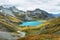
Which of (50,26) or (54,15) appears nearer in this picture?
(50,26)

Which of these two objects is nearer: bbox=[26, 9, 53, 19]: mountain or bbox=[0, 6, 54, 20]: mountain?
bbox=[26, 9, 53, 19]: mountain

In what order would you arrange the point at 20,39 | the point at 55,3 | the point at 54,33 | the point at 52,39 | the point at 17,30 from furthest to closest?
the point at 55,3, the point at 17,30, the point at 54,33, the point at 20,39, the point at 52,39

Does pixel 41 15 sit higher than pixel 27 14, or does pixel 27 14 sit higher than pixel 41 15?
pixel 27 14

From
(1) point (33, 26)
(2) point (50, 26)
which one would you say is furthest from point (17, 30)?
(2) point (50, 26)

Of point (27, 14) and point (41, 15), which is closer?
point (41, 15)

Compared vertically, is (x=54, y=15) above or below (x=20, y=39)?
above

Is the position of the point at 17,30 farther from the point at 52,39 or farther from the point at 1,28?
the point at 52,39

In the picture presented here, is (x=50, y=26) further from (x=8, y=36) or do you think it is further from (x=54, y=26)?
(x=8, y=36)

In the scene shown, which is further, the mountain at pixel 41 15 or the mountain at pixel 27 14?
the mountain at pixel 27 14

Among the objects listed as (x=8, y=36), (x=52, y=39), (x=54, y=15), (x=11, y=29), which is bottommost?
(x=52, y=39)

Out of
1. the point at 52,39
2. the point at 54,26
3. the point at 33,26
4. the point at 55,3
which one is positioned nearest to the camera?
the point at 52,39
